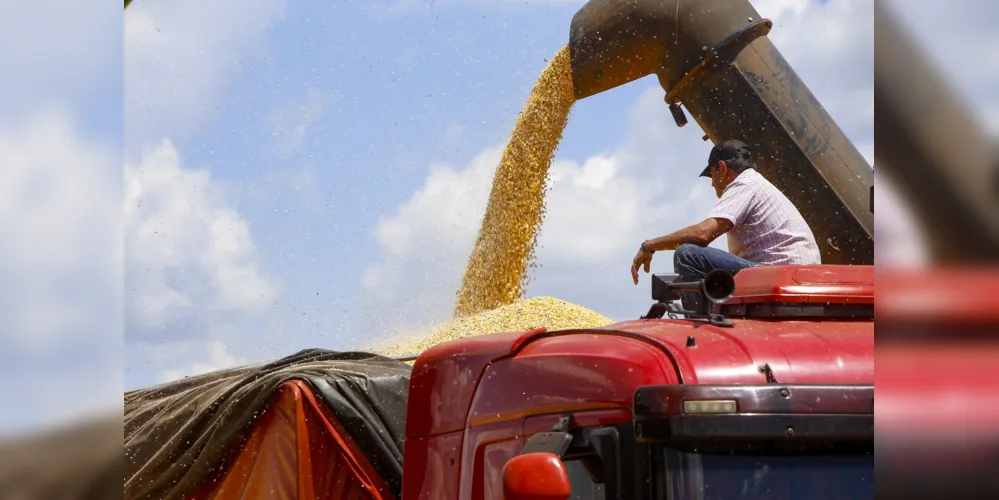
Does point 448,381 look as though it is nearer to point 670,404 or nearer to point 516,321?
point 670,404

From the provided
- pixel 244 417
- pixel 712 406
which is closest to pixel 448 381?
pixel 244 417

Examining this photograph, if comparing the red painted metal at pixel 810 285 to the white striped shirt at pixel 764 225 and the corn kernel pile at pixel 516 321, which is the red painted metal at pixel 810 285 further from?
the corn kernel pile at pixel 516 321

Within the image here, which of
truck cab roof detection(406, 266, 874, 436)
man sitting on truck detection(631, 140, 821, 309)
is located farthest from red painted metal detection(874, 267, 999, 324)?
man sitting on truck detection(631, 140, 821, 309)

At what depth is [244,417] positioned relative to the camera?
3408 mm

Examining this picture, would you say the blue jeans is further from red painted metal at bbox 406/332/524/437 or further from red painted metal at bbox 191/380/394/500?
red painted metal at bbox 191/380/394/500

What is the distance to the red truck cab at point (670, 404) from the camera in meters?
1.89

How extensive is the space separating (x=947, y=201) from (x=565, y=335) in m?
1.95

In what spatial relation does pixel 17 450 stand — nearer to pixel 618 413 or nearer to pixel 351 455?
pixel 618 413

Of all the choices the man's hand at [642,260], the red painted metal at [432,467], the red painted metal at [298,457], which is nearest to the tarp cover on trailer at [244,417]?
the red painted metal at [298,457]

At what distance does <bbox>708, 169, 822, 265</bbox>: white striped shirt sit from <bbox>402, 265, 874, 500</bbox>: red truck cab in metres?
0.75

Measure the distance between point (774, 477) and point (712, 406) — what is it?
7.0 inches

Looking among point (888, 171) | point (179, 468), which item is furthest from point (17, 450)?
point (179, 468)

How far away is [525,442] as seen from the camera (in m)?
2.39

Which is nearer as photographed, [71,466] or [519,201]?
[71,466]
